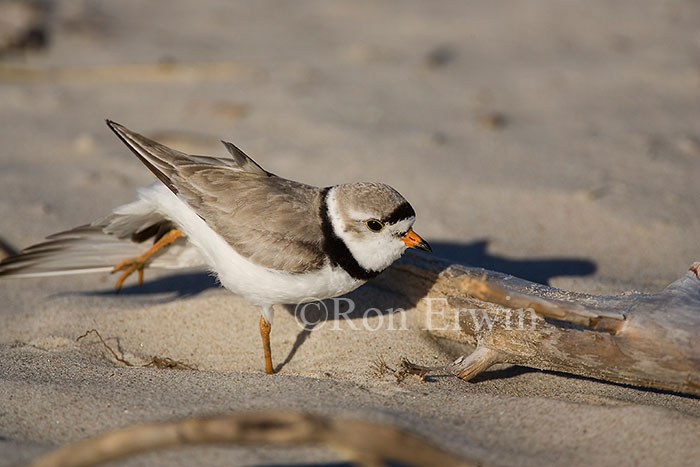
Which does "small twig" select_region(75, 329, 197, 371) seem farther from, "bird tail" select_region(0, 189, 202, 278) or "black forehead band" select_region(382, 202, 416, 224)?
"black forehead band" select_region(382, 202, 416, 224)

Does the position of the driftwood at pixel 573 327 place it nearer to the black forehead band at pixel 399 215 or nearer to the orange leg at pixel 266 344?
the black forehead band at pixel 399 215

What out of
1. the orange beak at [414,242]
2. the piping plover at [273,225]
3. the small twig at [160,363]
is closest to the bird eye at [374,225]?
the piping plover at [273,225]

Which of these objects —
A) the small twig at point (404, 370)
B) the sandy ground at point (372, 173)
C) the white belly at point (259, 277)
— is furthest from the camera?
the white belly at point (259, 277)

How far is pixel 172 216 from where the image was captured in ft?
13.4

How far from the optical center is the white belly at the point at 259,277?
11.9 ft

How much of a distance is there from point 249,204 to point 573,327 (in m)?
1.75

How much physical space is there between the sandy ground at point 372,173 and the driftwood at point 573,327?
0.18 m

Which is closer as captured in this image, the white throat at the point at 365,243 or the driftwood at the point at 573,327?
the driftwood at the point at 573,327

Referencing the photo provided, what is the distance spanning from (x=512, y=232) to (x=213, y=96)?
3643 mm


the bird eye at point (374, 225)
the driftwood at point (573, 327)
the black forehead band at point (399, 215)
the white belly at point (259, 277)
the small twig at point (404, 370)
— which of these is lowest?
the small twig at point (404, 370)

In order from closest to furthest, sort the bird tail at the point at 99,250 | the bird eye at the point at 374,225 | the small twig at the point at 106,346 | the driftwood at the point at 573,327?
the driftwood at the point at 573,327 → the bird eye at the point at 374,225 → the small twig at the point at 106,346 → the bird tail at the point at 99,250

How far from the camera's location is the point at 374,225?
373cm

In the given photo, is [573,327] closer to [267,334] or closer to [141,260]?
[267,334]

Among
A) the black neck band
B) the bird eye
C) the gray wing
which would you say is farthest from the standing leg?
the bird eye
